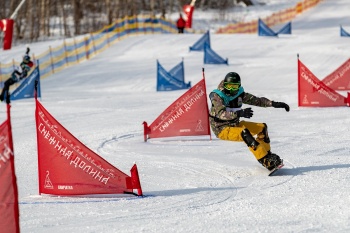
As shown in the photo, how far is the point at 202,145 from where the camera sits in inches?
448

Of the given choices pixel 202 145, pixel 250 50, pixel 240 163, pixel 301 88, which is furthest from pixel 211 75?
pixel 240 163

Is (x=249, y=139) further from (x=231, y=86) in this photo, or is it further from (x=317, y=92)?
(x=317, y=92)

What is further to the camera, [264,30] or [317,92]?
[264,30]

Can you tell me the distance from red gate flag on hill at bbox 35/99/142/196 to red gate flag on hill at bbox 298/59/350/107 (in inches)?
337

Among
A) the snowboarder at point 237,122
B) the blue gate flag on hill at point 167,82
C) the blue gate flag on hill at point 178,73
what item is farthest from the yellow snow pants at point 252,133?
the blue gate flag on hill at point 178,73

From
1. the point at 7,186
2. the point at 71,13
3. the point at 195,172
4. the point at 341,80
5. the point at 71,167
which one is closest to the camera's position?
the point at 7,186

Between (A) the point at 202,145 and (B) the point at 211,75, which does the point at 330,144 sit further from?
(B) the point at 211,75

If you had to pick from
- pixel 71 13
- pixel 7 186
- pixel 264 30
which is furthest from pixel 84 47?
pixel 7 186

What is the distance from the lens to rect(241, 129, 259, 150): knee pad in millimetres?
8430

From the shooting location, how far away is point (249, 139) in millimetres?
8438

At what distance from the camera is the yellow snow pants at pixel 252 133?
8.55 metres

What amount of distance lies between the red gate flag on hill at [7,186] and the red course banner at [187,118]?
6.34m

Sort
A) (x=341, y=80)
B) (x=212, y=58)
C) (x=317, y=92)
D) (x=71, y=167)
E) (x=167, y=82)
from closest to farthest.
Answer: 1. (x=71, y=167)
2. (x=317, y=92)
3. (x=341, y=80)
4. (x=167, y=82)
5. (x=212, y=58)

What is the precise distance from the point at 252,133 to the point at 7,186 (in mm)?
4008
